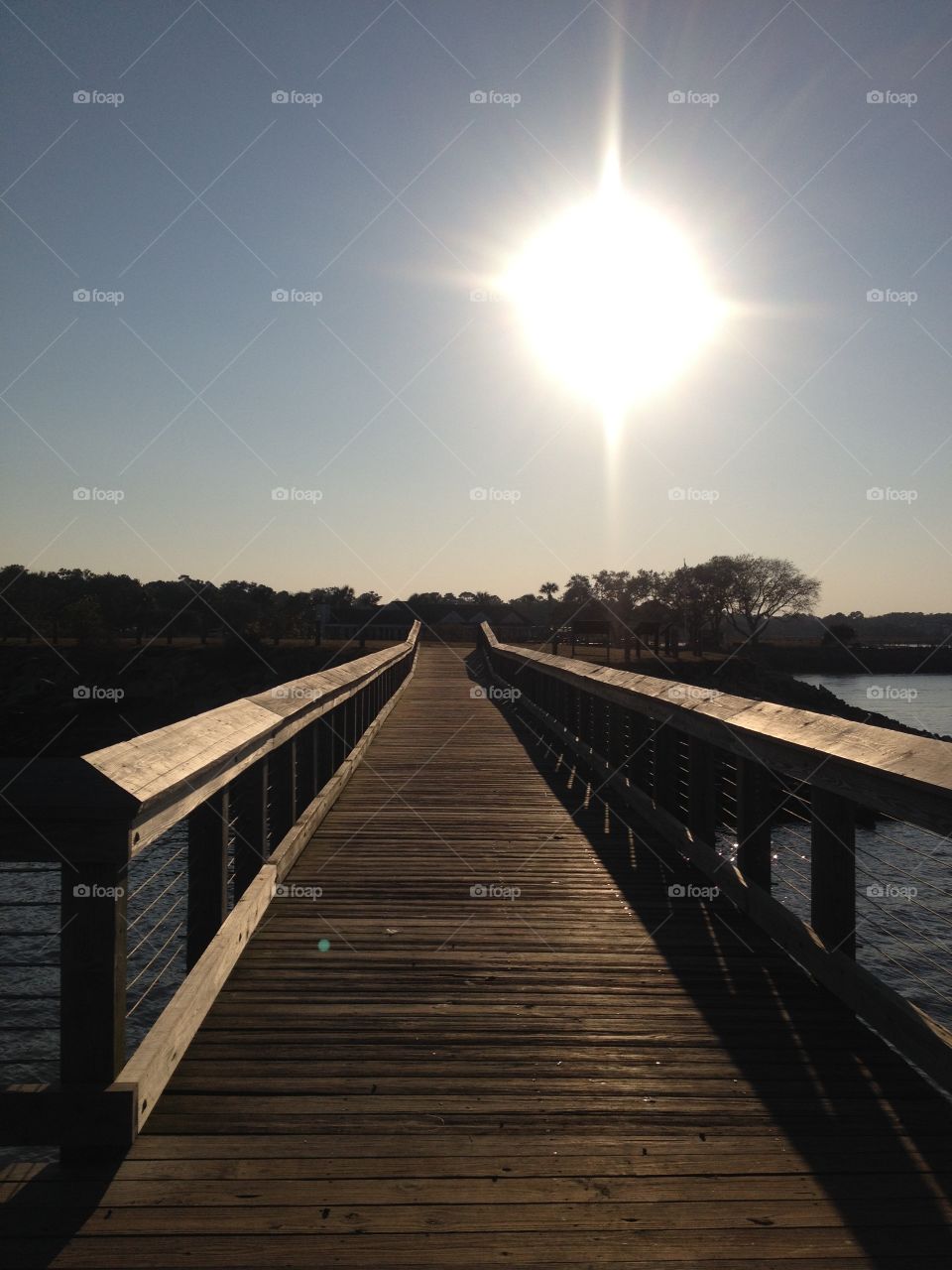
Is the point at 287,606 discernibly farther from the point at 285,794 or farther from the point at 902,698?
the point at 285,794

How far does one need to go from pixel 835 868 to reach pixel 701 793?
7.54ft

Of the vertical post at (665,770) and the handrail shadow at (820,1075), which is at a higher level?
the vertical post at (665,770)

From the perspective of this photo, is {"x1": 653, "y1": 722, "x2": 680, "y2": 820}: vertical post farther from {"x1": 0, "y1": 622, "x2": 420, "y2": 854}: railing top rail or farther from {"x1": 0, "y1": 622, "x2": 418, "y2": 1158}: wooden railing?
{"x1": 0, "y1": 622, "x2": 418, "y2": 1158}: wooden railing

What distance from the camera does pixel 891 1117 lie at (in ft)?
9.78

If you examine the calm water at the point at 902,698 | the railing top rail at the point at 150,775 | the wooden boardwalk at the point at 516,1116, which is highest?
the railing top rail at the point at 150,775

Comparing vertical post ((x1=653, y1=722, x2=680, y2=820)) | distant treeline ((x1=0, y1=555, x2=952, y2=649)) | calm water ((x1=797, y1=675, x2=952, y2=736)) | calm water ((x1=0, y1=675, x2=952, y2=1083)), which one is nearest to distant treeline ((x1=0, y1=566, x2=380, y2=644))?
distant treeline ((x1=0, y1=555, x2=952, y2=649))

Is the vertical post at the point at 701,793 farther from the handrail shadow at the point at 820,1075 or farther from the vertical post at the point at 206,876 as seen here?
the vertical post at the point at 206,876

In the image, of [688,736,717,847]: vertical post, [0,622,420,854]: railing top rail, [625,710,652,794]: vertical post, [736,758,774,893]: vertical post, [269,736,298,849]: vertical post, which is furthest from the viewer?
[625,710,652,794]: vertical post

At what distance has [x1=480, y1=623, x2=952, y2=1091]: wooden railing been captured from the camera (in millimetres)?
2975

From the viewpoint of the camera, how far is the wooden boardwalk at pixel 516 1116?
2.35m

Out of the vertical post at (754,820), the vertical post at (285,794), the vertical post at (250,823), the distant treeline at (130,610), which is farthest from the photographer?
the distant treeline at (130,610)

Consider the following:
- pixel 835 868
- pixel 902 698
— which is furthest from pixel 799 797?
pixel 902 698

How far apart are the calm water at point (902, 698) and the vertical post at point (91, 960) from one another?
16889mm

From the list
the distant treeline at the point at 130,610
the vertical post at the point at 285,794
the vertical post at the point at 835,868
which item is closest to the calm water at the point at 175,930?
the vertical post at the point at 285,794
